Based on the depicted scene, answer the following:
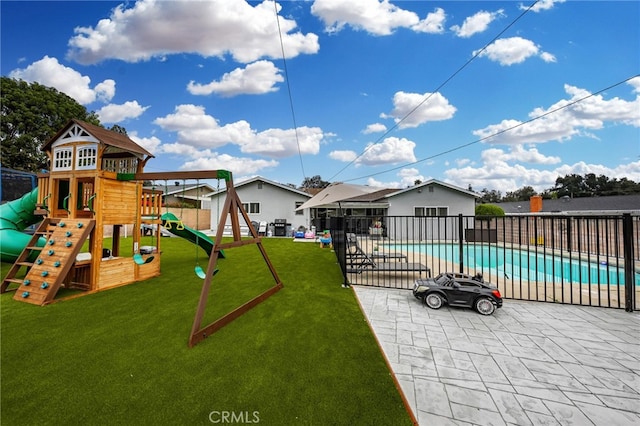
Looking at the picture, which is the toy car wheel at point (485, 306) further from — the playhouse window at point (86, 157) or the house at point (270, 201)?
the house at point (270, 201)

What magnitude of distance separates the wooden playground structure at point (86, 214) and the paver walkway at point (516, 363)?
2.93 meters

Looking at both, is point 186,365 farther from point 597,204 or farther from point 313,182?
point 313,182

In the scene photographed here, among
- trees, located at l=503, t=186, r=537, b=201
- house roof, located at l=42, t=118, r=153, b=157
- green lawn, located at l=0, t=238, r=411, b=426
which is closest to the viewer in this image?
green lawn, located at l=0, t=238, r=411, b=426

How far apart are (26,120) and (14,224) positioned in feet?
71.6

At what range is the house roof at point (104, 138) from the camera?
18.9 feet

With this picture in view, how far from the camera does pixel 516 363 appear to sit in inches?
118

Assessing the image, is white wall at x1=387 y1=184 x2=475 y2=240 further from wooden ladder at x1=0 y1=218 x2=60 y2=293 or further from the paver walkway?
wooden ladder at x1=0 y1=218 x2=60 y2=293

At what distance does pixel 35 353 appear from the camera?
315 centimetres

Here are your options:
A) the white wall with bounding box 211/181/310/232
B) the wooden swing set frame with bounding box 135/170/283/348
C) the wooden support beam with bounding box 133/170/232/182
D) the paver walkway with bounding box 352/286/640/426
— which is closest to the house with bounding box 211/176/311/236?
the white wall with bounding box 211/181/310/232

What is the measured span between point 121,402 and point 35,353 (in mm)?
1894

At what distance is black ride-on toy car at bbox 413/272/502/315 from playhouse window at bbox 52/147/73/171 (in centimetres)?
848

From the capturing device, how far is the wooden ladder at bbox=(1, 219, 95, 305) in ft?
16.3

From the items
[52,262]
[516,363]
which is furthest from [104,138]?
[516,363]

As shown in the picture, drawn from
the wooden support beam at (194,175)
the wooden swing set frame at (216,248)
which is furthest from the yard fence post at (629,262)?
the wooden support beam at (194,175)
